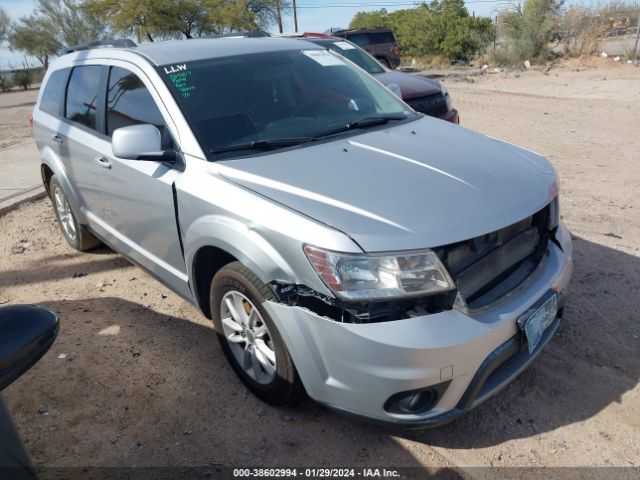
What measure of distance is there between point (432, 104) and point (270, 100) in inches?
180

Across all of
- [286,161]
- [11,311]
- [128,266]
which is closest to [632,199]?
[286,161]

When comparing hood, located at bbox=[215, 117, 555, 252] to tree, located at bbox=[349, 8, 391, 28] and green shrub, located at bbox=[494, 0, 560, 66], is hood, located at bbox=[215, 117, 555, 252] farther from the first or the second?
tree, located at bbox=[349, 8, 391, 28]

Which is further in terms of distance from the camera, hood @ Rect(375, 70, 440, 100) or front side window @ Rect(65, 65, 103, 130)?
hood @ Rect(375, 70, 440, 100)

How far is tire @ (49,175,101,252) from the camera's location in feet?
16.3

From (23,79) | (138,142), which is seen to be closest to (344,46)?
(138,142)

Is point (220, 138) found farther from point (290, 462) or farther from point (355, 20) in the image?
point (355, 20)

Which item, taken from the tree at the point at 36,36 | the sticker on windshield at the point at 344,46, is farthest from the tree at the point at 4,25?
the sticker on windshield at the point at 344,46

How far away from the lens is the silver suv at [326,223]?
2.28 m

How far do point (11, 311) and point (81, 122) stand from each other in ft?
9.82

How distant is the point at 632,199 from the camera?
5.52 meters

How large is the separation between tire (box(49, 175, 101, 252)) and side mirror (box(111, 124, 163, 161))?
210cm

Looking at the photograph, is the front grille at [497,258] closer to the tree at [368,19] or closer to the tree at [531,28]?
the tree at [531,28]

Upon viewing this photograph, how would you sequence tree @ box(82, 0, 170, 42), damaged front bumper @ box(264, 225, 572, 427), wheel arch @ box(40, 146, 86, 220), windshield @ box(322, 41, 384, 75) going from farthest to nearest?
tree @ box(82, 0, 170, 42), windshield @ box(322, 41, 384, 75), wheel arch @ box(40, 146, 86, 220), damaged front bumper @ box(264, 225, 572, 427)

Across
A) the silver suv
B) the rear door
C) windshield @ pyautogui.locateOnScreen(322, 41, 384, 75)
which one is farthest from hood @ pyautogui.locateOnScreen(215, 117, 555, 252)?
windshield @ pyautogui.locateOnScreen(322, 41, 384, 75)
